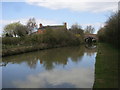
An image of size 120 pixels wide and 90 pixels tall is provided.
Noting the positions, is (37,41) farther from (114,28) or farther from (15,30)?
(114,28)

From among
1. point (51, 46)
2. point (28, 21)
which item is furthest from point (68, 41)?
point (28, 21)

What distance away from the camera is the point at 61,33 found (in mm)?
39531

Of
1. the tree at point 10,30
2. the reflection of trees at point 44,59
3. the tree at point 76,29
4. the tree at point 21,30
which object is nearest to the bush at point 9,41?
the reflection of trees at point 44,59

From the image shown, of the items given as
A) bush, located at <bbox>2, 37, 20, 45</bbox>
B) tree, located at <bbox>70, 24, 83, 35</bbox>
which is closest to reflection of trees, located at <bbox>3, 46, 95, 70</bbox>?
bush, located at <bbox>2, 37, 20, 45</bbox>

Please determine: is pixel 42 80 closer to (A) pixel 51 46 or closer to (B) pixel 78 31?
(A) pixel 51 46

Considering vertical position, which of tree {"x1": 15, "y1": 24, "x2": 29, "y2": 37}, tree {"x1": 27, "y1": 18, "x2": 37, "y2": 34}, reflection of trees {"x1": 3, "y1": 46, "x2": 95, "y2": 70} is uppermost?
tree {"x1": 27, "y1": 18, "x2": 37, "y2": 34}

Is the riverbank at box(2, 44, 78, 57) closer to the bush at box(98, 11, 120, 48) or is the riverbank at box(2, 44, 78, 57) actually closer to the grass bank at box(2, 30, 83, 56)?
the grass bank at box(2, 30, 83, 56)

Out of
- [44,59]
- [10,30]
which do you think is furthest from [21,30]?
[44,59]

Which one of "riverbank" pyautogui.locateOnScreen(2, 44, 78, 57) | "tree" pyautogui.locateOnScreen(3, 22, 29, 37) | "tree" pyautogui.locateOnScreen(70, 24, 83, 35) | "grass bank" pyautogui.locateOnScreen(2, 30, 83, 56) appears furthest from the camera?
"tree" pyautogui.locateOnScreen(70, 24, 83, 35)

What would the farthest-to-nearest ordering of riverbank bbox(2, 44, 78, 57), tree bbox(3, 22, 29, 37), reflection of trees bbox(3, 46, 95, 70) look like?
1. tree bbox(3, 22, 29, 37)
2. riverbank bbox(2, 44, 78, 57)
3. reflection of trees bbox(3, 46, 95, 70)

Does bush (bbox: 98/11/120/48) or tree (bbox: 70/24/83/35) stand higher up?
tree (bbox: 70/24/83/35)

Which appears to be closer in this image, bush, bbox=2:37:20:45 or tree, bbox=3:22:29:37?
bush, bbox=2:37:20:45

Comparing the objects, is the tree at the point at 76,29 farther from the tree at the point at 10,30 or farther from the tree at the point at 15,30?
the tree at the point at 10,30

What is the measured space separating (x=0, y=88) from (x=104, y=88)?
5.04 meters
